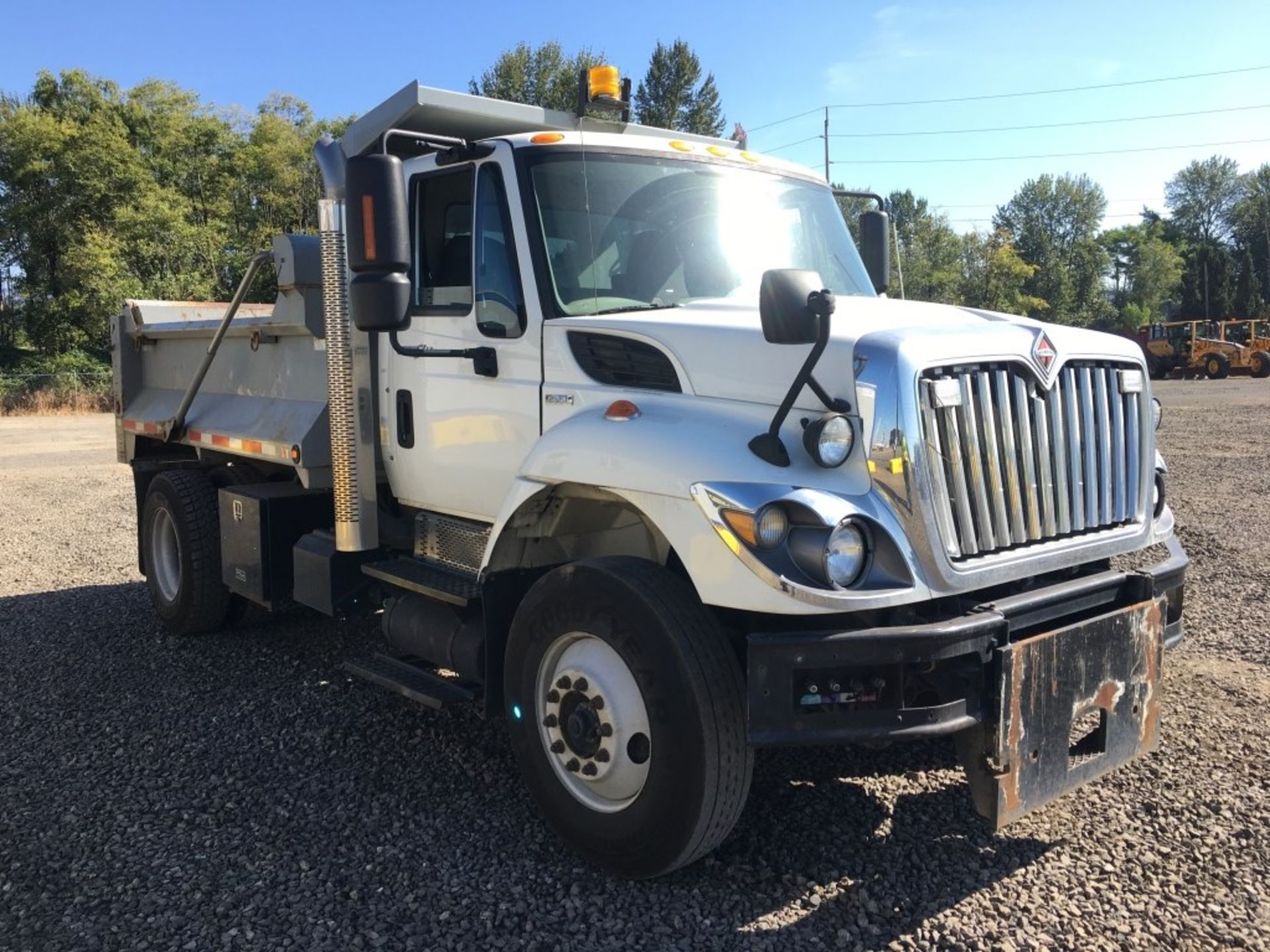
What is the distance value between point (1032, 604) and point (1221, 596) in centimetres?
440

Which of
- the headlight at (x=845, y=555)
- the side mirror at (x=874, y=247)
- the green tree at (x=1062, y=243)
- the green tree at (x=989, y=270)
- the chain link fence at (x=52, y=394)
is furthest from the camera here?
the green tree at (x=1062, y=243)

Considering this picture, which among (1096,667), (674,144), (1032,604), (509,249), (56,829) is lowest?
(56,829)

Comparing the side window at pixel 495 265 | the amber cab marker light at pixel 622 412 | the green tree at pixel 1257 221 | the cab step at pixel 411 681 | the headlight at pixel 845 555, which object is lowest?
the cab step at pixel 411 681

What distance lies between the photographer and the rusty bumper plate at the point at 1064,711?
2975 mm

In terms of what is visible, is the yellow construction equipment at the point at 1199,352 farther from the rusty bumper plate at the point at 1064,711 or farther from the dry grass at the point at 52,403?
the rusty bumper plate at the point at 1064,711

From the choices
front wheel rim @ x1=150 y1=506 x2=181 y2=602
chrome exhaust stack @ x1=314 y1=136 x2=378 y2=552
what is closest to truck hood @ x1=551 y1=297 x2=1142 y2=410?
chrome exhaust stack @ x1=314 y1=136 x2=378 y2=552

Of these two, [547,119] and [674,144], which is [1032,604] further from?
[547,119]

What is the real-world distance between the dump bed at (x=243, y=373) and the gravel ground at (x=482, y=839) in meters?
1.35

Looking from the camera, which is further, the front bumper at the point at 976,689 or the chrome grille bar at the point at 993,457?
the chrome grille bar at the point at 993,457

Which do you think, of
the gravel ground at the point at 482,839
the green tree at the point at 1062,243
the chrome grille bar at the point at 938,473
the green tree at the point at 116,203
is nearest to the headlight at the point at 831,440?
the chrome grille bar at the point at 938,473

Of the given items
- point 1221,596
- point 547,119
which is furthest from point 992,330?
point 1221,596

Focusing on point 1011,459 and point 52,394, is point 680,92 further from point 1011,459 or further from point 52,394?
point 1011,459

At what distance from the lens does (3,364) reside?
3734 cm

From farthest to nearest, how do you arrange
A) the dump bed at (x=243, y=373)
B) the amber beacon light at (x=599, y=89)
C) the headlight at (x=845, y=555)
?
the dump bed at (x=243, y=373) < the amber beacon light at (x=599, y=89) < the headlight at (x=845, y=555)
